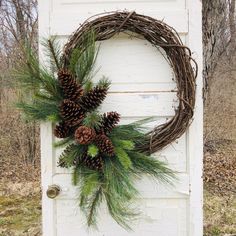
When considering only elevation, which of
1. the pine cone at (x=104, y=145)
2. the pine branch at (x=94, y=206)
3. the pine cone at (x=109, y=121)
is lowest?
the pine branch at (x=94, y=206)

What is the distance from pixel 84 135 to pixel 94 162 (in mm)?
136

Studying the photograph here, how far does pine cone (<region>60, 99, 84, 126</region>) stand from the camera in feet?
5.00

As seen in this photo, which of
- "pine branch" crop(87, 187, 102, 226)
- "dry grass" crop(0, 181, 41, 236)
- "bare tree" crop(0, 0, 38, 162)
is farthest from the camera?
"bare tree" crop(0, 0, 38, 162)

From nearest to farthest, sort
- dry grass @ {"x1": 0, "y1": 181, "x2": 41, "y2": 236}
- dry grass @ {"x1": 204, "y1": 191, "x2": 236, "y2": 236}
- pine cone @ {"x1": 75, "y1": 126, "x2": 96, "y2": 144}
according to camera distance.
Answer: pine cone @ {"x1": 75, "y1": 126, "x2": 96, "y2": 144} → dry grass @ {"x1": 204, "y1": 191, "x2": 236, "y2": 236} → dry grass @ {"x1": 0, "y1": 181, "x2": 41, "y2": 236}

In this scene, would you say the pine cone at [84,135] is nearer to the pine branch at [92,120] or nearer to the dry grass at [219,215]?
the pine branch at [92,120]

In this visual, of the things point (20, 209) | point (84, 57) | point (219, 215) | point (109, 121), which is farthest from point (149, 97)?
point (20, 209)

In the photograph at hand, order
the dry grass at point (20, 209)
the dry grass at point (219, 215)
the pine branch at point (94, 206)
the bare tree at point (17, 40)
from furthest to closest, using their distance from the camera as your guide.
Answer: the bare tree at point (17, 40), the dry grass at point (20, 209), the dry grass at point (219, 215), the pine branch at point (94, 206)

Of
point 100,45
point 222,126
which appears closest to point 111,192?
point 100,45

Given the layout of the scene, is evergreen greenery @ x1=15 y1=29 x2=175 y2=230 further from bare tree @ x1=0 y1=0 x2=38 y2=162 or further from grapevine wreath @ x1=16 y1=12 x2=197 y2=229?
bare tree @ x1=0 y1=0 x2=38 y2=162

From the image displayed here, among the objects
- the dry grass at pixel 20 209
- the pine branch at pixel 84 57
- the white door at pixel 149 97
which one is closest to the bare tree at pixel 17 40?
the dry grass at pixel 20 209

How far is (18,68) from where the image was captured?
162cm

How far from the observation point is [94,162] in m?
1.54

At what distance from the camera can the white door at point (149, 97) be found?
65.1 inches

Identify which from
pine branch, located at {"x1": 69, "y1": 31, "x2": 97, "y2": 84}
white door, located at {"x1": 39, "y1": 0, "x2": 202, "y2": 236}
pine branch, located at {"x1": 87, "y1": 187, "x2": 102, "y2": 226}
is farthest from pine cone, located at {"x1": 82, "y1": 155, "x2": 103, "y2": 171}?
pine branch, located at {"x1": 69, "y1": 31, "x2": 97, "y2": 84}
